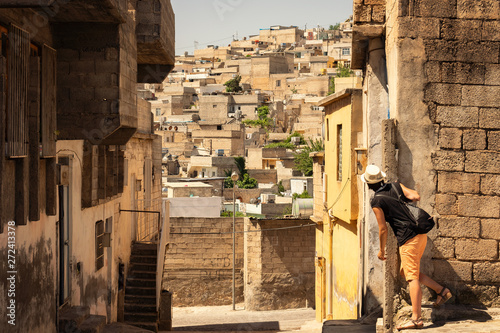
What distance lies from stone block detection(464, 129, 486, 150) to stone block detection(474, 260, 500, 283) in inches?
45.3

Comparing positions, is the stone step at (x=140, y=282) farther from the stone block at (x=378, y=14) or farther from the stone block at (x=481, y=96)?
the stone block at (x=481, y=96)

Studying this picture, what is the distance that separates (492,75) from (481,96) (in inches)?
9.7

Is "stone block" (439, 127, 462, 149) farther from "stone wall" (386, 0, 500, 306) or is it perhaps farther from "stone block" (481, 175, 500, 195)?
"stone block" (481, 175, 500, 195)

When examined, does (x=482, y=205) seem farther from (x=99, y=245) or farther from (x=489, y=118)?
(x=99, y=245)

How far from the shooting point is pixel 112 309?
41.2 feet

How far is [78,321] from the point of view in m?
8.74

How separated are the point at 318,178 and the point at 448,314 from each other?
10.4 meters

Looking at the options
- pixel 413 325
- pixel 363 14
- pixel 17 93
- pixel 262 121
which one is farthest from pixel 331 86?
pixel 17 93

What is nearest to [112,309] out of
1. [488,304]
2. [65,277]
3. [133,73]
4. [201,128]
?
[65,277]

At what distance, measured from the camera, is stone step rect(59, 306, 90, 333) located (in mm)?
8461

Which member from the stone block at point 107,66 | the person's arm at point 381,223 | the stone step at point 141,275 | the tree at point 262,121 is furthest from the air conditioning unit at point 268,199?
the tree at point 262,121

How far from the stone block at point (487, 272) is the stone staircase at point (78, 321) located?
186 inches

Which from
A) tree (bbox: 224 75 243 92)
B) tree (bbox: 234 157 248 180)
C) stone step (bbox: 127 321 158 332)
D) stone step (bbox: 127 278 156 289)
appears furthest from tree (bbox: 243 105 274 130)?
stone step (bbox: 127 321 158 332)

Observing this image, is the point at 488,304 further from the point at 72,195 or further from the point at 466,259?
the point at 72,195
